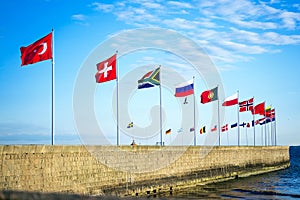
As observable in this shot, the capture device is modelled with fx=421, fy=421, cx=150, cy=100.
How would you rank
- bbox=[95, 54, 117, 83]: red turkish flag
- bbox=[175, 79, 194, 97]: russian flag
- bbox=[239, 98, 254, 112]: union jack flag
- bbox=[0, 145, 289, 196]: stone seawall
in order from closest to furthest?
bbox=[0, 145, 289, 196]: stone seawall < bbox=[95, 54, 117, 83]: red turkish flag < bbox=[175, 79, 194, 97]: russian flag < bbox=[239, 98, 254, 112]: union jack flag

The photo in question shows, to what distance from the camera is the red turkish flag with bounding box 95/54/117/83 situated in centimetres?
2241

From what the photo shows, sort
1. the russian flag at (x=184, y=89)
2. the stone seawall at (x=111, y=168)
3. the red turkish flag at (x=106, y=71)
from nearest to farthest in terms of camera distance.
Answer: the stone seawall at (x=111, y=168), the red turkish flag at (x=106, y=71), the russian flag at (x=184, y=89)

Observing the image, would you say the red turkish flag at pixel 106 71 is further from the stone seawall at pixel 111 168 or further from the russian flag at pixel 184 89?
the russian flag at pixel 184 89

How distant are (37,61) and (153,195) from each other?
1002 centimetres

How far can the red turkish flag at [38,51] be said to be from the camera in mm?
18500

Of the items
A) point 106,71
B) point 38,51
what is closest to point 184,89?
point 106,71

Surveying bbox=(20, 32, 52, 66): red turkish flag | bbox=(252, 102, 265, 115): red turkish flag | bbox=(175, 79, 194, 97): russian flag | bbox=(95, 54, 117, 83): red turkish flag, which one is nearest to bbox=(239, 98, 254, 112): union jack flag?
bbox=(252, 102, 265, 115): red turkish flag

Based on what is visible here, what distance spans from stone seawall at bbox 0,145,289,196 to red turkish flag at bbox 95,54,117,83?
12.4ft

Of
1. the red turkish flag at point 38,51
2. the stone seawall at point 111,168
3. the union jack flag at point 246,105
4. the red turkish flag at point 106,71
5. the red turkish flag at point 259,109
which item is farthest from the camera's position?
the red turkish flag at point 259,109

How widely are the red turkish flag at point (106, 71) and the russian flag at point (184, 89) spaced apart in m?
10.2

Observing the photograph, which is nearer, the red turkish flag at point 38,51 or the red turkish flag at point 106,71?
the red turkish flag at point 38,51

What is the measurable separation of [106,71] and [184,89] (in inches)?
423

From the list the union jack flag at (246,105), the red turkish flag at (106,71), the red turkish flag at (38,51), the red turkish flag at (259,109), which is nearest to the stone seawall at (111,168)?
the red turkish flag at (106,71)

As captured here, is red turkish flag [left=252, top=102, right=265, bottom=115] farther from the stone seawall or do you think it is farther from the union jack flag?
the stone seawall
